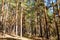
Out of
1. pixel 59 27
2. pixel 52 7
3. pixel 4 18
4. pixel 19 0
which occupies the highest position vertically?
pixel 19 0

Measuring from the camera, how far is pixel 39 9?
589 centimetres

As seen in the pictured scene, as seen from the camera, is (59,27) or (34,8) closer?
(59,27)

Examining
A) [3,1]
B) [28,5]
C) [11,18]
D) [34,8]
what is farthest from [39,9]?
[3,1]

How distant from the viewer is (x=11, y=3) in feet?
22.6

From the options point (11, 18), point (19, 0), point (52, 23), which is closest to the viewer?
point (52, 23)

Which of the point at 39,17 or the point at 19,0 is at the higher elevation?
the point at 19,0

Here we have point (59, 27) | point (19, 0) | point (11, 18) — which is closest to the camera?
point (59, 27)

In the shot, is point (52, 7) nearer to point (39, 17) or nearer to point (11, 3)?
point (39, 17)

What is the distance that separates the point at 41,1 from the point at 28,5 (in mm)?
865

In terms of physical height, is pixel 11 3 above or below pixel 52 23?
above

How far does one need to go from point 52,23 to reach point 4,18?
8.36 feet

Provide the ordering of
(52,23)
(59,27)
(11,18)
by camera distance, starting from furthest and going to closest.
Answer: (11,18)
(52,23)
(59,27)

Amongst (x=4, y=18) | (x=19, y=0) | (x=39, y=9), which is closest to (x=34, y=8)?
(x=39, y=9)

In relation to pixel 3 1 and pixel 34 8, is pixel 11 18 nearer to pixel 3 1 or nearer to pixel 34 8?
pixel 3 1
